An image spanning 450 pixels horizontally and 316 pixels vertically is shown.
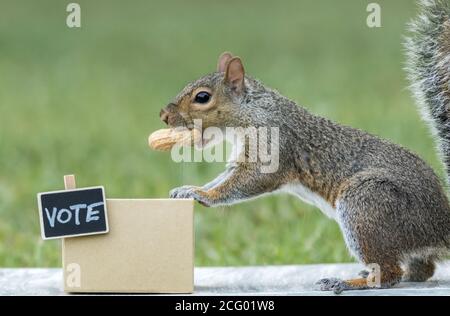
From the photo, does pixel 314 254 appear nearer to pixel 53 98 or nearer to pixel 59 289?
pixel 59 289

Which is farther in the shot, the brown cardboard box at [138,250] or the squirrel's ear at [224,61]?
the squirrel's ear at [224,61]

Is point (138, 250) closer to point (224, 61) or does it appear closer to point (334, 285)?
point (334, 285)

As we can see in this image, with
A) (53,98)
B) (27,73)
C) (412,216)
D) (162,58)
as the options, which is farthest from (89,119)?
(412,216)

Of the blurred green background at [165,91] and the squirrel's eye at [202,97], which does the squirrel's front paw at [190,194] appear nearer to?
the squirrel's eye at [202,97]

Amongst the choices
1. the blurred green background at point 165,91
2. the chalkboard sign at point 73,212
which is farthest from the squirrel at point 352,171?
the blurred green background at point 165,91

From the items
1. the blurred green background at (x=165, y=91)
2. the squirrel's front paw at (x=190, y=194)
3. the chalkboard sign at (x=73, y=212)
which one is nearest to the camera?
the chalkboard sign at (x=73, y=212)

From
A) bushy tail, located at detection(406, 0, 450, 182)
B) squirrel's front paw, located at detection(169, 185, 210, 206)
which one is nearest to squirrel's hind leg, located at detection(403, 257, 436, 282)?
bushy tail, located at detection(406, 0, 450, 182)

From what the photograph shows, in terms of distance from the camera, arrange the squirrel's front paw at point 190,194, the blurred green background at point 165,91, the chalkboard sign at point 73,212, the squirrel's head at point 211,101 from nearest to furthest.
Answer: the chalkboard sign at point 73,212 < the squirrel's front paw at point 190,194 < the squirrel's head at point 211,101 < the blurred green background at point 165,91
